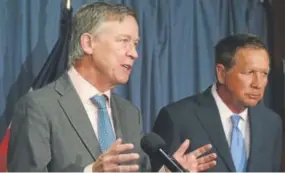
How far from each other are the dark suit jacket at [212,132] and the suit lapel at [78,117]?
366mm

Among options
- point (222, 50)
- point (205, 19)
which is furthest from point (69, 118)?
point (205, 19)

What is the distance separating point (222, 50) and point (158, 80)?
27cm

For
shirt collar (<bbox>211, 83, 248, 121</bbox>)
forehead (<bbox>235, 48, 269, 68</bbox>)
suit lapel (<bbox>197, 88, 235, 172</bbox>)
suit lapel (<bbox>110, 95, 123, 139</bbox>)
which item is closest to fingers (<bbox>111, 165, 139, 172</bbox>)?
suit lapel (<bbox>110, 95, 123, 139</bbox>)

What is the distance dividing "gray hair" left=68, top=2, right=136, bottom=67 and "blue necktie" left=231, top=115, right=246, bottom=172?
1.71 feet

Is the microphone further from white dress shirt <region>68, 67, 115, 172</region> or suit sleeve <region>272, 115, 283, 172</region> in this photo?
suit sleeve <region>272, 115, 283, 172</region>

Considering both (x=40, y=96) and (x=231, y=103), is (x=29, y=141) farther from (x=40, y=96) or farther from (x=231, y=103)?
(x=231, y=103)

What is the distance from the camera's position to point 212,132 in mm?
1765

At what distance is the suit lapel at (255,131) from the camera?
1753 millimetres

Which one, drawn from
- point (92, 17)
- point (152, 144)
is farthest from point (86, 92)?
point (152, 144)

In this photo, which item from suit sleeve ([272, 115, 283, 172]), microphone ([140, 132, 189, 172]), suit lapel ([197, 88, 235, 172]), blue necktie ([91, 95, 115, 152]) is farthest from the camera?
suit sleeve ([272, 115, 283, 172])

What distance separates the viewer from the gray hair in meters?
1.53

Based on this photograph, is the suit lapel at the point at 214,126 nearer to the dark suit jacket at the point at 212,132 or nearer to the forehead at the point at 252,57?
the dark suit jacket at the point at 212,132

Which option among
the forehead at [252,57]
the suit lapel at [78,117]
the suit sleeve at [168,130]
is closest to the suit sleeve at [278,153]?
the forehead at [252,57]

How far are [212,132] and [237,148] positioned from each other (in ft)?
0.32
